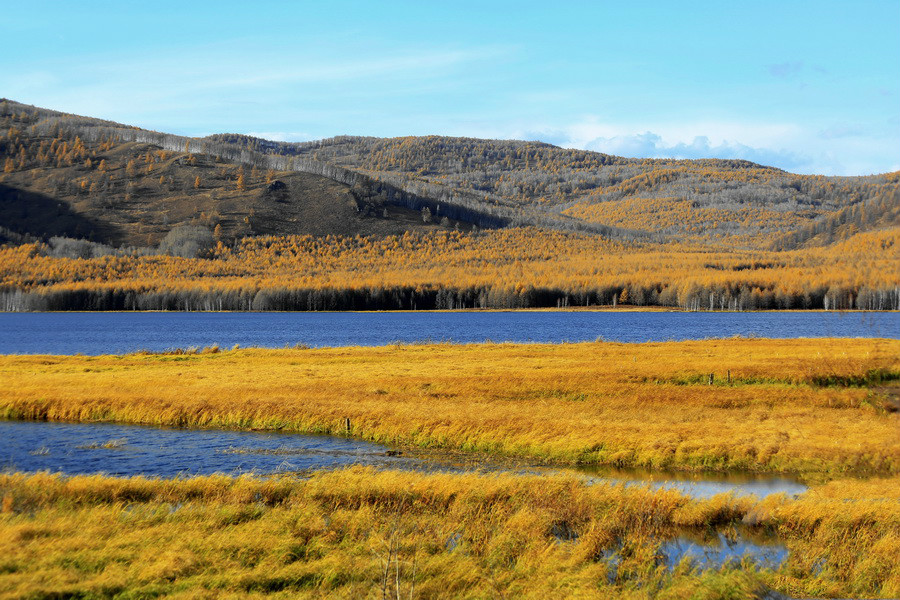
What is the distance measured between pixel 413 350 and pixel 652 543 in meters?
48.9

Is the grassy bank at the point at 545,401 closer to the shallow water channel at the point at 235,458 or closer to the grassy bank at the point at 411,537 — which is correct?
the shallow water channel at the point at 235,458

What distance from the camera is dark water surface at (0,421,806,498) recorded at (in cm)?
2423

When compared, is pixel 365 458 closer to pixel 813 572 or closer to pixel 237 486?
pixel 237 486

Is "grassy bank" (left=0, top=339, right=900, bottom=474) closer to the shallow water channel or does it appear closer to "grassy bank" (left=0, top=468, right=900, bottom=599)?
the shallow water channel

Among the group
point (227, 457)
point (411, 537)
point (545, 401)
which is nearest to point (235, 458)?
point (227, 457)

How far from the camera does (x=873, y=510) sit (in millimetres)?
18188

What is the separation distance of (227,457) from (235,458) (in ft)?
1.34

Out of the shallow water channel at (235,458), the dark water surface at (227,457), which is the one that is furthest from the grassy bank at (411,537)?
the dark water surface at (227,457)

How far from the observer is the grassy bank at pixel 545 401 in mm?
27172

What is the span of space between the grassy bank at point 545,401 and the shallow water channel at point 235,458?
4.81ft

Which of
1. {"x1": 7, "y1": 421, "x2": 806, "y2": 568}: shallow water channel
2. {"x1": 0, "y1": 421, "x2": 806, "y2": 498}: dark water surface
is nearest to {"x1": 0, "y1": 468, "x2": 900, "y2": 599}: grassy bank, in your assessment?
{"x1": 7, "y1": 421, "x2": 806, "y2": 568}: shallow water channel

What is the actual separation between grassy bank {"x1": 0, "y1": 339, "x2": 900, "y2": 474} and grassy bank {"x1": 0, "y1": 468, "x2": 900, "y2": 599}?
482 cm

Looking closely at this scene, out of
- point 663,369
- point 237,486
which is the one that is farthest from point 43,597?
point 663,369

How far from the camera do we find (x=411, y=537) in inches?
642
